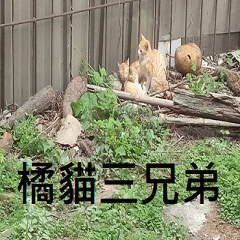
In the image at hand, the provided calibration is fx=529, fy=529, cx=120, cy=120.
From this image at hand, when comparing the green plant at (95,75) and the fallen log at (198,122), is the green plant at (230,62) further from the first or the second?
the fallen log at (198,122)

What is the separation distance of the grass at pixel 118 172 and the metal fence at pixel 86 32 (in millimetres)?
804

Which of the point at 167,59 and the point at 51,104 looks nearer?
the point at 51,104

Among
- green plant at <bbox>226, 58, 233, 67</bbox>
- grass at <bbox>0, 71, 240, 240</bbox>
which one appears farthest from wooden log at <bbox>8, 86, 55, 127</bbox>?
green plant at <bbox>226, 58, 233, 67</bbox>

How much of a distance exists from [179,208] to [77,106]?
2498 mm

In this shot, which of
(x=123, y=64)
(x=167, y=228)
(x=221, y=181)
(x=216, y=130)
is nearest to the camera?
(x=167, y=228)

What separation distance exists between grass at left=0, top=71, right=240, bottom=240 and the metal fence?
31.7 inches

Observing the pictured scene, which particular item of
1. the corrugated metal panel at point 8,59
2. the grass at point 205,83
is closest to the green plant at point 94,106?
the corrugated metal panel at point 8,59

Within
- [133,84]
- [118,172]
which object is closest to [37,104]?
[133,84]

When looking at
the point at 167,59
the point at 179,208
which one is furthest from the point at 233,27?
the point at 179,208

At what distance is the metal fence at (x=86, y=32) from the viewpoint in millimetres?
7355

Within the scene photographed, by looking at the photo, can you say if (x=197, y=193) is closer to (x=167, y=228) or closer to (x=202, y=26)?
(x=167, y=228)

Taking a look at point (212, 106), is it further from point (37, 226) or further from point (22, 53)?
point (37, 226)

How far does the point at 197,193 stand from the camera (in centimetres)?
556

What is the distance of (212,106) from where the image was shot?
675 centimetres
